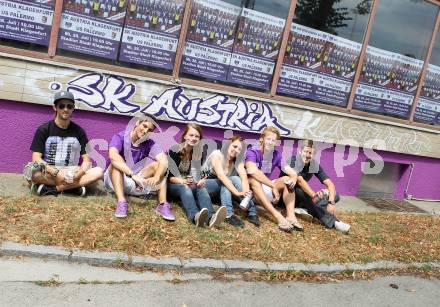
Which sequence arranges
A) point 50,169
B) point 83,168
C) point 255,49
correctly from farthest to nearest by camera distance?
point 255,49 → point 83,168 → point 50,169

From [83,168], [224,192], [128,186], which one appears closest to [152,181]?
[128,186]

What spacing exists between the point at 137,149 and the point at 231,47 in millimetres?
2321

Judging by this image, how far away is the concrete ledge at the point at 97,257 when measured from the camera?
4.32 m

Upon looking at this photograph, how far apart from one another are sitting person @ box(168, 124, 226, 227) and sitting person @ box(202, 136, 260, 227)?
17 cm

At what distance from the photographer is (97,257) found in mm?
4363

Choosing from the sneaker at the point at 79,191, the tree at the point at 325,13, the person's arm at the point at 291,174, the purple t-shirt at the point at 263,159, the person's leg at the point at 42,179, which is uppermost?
the tree at the point at 325,13

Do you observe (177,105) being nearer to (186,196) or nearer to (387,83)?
(186,196)

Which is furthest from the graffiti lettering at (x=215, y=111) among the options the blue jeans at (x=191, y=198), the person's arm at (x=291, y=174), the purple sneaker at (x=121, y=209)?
the purple sneaker at (x=121, y=209)

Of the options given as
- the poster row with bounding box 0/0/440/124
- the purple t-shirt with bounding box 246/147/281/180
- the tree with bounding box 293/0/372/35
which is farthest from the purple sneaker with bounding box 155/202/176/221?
the tree with bounding box 293/0/372/35

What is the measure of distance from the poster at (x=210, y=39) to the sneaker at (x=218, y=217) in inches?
93.2

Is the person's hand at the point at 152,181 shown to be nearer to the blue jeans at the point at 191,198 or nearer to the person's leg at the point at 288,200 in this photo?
the blue jeans at the point at 191,198

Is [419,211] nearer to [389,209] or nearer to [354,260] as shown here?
[389,209]

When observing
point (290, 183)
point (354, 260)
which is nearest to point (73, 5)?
point (290, 183)

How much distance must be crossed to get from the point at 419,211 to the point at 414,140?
1367 mm
